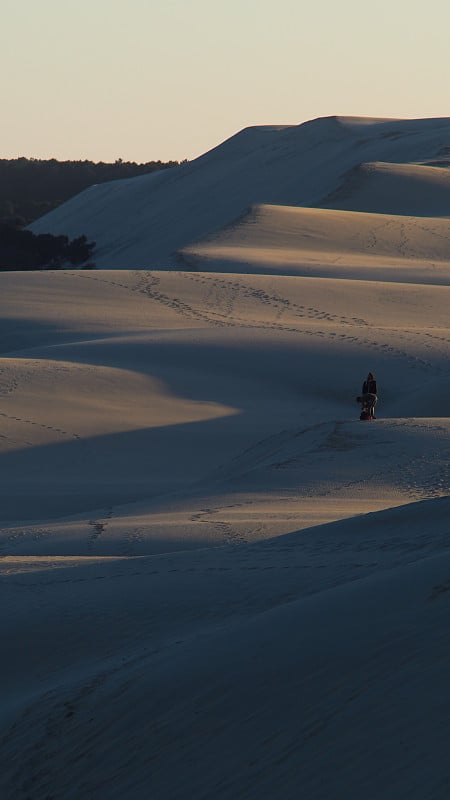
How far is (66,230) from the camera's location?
6138 cm

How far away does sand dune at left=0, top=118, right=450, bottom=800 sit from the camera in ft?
20.0

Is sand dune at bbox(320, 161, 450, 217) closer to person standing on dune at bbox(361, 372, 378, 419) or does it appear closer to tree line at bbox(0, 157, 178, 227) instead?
person standing on dune at bbox(361, 372, 378, 419)

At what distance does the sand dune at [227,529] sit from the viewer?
610 cm

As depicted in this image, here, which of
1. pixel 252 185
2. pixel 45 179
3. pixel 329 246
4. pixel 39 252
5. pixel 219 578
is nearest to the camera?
pixel 219 578

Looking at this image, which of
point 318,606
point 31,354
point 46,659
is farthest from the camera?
point 31,354

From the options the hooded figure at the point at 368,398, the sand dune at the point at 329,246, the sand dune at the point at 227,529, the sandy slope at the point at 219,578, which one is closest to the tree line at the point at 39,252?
the sand dune at the point at 329,246

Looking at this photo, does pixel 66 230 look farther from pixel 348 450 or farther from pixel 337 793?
pixel 337 793

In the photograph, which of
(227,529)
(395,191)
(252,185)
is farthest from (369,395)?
(252,185)

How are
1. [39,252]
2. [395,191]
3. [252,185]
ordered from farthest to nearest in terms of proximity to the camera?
[252,185] < [39,252] < [395,191]

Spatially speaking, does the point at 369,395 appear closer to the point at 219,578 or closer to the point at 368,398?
the point at 368,398

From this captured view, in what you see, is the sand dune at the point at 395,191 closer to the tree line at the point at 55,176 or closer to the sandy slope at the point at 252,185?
the sandy slope at the point at 252,185

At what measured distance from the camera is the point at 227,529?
37.0 feet

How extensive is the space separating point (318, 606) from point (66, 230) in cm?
5527

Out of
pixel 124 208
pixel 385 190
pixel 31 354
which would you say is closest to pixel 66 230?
pixel 124 208
